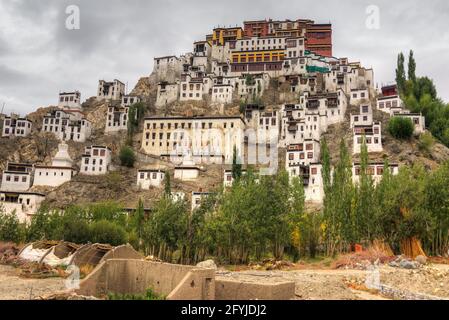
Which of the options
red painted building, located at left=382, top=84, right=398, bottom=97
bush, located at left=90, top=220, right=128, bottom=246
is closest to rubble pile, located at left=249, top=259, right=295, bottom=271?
bush, located at left=90, top=220, right=128, bottom=246

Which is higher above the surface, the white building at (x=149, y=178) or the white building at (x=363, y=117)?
the white building at (x=363, y=117)

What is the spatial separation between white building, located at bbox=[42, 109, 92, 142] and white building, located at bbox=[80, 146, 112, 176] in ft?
35.2

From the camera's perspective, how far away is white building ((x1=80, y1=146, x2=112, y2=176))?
68.1 meters

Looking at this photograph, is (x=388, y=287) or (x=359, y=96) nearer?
(x=388, y=287)

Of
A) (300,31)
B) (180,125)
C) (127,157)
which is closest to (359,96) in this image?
(300,31)

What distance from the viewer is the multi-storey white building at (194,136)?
7319 centimetres

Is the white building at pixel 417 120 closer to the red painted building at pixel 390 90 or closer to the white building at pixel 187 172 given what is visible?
the red painted building at pixel 390 90

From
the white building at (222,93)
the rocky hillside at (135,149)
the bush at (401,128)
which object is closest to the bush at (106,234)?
the rocky hillside at (135,149)

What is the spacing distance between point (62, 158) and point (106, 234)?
3673 centimetres

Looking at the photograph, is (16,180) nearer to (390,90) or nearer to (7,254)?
(7,254)

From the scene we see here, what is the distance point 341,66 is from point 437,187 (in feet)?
188

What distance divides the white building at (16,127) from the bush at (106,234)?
4730 cm

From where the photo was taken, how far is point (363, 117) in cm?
6819

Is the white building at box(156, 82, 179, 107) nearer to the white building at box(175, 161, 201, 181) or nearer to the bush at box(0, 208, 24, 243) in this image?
the white building at box(175, 161, 201, 181)
